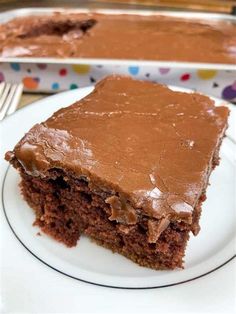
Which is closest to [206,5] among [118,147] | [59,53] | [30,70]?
[59,53]

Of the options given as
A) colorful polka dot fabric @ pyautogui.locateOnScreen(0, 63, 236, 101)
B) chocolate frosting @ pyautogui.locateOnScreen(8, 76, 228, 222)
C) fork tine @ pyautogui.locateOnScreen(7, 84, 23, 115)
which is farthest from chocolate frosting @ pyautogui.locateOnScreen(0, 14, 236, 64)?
chocolate frosting @ pyautogui.locateOnScreen(8, 76, 228, 222)

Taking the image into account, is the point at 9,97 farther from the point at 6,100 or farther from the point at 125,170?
the point at 125,170

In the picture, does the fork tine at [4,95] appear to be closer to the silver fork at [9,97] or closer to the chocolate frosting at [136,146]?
the silver fork at [9,97]

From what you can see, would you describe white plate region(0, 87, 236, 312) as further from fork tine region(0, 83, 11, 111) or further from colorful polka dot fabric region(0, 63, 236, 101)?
colorful polka dot fabric region(0, 63, 236, 101)

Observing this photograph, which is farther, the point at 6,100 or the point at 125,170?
the point at 6,100

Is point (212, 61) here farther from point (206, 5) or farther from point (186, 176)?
point (186, 176)

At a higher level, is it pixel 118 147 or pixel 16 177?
pixel 118 147

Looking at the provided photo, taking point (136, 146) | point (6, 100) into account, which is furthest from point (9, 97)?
point (136, 146)
